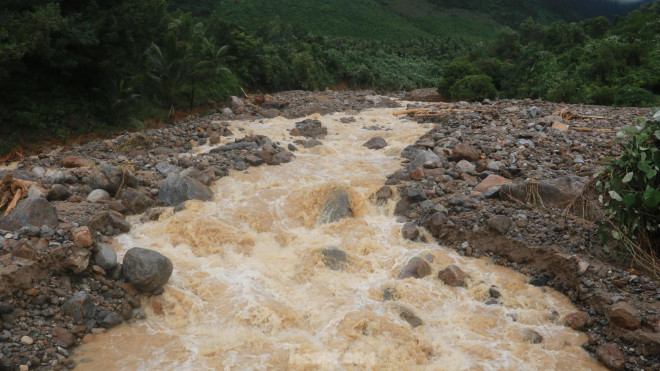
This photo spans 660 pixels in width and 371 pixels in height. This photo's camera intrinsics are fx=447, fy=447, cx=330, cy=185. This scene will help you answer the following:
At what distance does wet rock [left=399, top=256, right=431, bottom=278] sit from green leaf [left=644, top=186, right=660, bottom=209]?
361cm

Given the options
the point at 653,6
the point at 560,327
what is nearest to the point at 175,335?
the point at 560,327

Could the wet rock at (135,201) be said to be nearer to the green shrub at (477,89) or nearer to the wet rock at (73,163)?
the wet rock at (73,163)

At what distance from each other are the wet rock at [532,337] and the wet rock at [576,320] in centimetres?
61

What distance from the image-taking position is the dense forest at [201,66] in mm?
14016

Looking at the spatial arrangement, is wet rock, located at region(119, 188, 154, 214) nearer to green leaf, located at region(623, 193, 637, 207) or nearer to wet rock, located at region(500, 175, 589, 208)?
wet rock, located at region(500, 175, 589, 208)

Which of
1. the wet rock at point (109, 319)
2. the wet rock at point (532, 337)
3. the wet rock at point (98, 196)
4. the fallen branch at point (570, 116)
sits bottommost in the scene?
A: the wet rock at point (532, 337)

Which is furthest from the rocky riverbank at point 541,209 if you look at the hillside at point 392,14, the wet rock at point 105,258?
the hillside at point 392,14

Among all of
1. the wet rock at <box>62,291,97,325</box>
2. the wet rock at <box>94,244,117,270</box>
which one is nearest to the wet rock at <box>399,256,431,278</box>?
the wet rock at <box>94,244,117,270</box>

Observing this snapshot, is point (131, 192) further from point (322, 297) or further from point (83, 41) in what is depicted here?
point (83, 41)

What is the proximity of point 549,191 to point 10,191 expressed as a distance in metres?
10.6

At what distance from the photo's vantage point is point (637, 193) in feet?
22.2

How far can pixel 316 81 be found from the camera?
31812mm

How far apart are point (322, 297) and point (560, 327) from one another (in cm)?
381

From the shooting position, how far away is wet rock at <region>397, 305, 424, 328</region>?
704 cm
